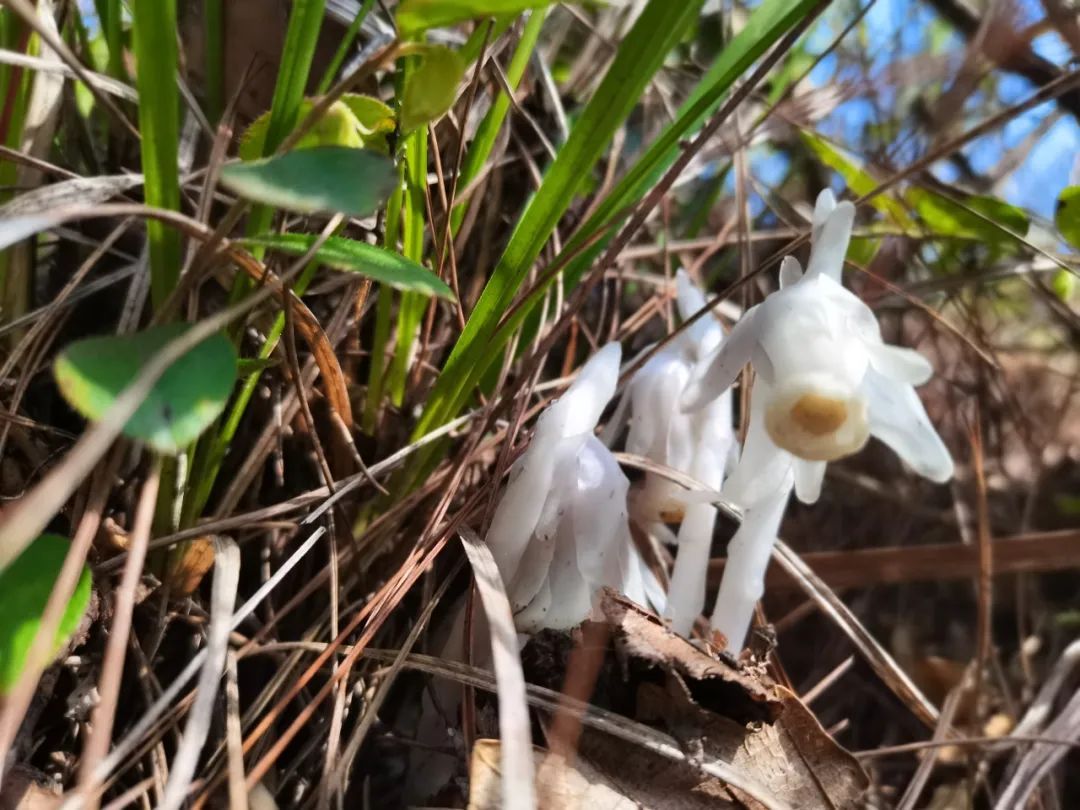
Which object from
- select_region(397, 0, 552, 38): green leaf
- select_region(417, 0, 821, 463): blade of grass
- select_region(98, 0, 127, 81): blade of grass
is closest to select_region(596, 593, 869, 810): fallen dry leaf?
select_region(417, 0, 821, 463): blade of grass

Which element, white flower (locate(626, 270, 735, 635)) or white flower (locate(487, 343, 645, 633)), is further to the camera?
white flower (locate(626, 270, 735, 635))

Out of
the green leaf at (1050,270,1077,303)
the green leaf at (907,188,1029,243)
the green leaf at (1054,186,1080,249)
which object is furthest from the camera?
the green leaf at (1050,270,1077,303)

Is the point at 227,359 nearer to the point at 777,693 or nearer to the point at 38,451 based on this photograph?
the point at 38,451

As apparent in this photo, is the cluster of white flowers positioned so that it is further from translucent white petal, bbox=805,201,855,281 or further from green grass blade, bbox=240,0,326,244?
green grass blade, bbox=240,0,326,244

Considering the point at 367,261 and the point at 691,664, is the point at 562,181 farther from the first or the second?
the point at 691,664

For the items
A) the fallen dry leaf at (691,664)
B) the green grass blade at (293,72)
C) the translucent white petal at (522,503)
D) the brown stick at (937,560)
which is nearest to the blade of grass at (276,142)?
the green grass blade at (293,72)

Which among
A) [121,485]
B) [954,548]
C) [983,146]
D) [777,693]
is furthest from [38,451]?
[983,146]

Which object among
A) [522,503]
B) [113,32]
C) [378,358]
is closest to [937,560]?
[522,503]
